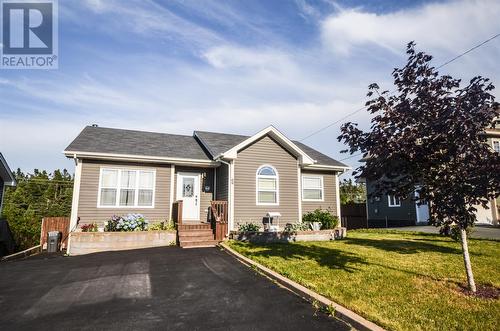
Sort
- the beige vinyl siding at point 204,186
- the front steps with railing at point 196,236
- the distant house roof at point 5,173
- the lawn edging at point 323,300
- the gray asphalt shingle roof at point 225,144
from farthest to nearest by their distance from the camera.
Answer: the gray asphalt shingle roof at point 225,144 → the distant house roof at point 5,173 → the beige vinyl siding at point 204,186 → the front steps with railing at point 196,236 → the lawn edging at point 323,300

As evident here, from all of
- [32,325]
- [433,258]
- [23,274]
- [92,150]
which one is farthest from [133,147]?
[433,258]

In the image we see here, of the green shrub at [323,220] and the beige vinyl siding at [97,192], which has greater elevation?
the beige vinyl siding at [97,192]

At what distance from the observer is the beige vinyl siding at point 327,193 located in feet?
54.0

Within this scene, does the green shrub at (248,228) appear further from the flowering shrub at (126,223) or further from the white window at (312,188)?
the white window at (312,188)

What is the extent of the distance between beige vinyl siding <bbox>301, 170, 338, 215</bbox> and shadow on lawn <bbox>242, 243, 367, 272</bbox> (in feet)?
17.8

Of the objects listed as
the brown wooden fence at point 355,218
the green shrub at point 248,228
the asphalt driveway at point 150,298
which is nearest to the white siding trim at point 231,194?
the green shrub at point 248,228

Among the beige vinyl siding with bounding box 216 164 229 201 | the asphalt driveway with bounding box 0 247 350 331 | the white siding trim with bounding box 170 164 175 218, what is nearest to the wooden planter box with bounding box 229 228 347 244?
the beige vinyl siding with bounding box 216 164 229 201

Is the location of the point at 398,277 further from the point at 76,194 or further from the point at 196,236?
the point at 76,194

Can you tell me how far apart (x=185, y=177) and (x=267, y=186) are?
417 cm

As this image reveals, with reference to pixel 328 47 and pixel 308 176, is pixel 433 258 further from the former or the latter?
pixel 328 47

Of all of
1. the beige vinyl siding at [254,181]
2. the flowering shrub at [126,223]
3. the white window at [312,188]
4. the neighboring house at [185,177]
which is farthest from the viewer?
the white window at [312,188]

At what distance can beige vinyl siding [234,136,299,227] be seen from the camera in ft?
44.7

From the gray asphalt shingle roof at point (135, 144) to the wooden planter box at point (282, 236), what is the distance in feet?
15.0

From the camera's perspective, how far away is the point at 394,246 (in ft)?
37.3
